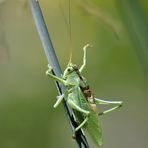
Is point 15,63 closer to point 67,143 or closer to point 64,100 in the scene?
point 67,143

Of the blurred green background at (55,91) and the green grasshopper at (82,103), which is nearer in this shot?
the green grasshopper at (82,103)

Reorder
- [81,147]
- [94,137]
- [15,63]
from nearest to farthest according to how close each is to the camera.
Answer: [81,147] < [94,137] < [15,63]

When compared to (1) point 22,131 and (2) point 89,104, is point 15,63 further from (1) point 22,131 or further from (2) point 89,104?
(2) point 89,104

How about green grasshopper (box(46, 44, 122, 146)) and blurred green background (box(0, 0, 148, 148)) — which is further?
blurred green background (box(0, 0, 148, 148))

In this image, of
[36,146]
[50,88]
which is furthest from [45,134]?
[50,88]

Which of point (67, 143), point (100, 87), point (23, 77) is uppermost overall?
point (23, 77)

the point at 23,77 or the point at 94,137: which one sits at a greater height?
the point at 23,77

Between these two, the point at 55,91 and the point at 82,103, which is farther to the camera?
the point at 55,91

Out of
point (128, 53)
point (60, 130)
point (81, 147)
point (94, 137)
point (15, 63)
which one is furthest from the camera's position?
point (60, 130)

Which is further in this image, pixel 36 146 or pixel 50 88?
pixel 36 146
